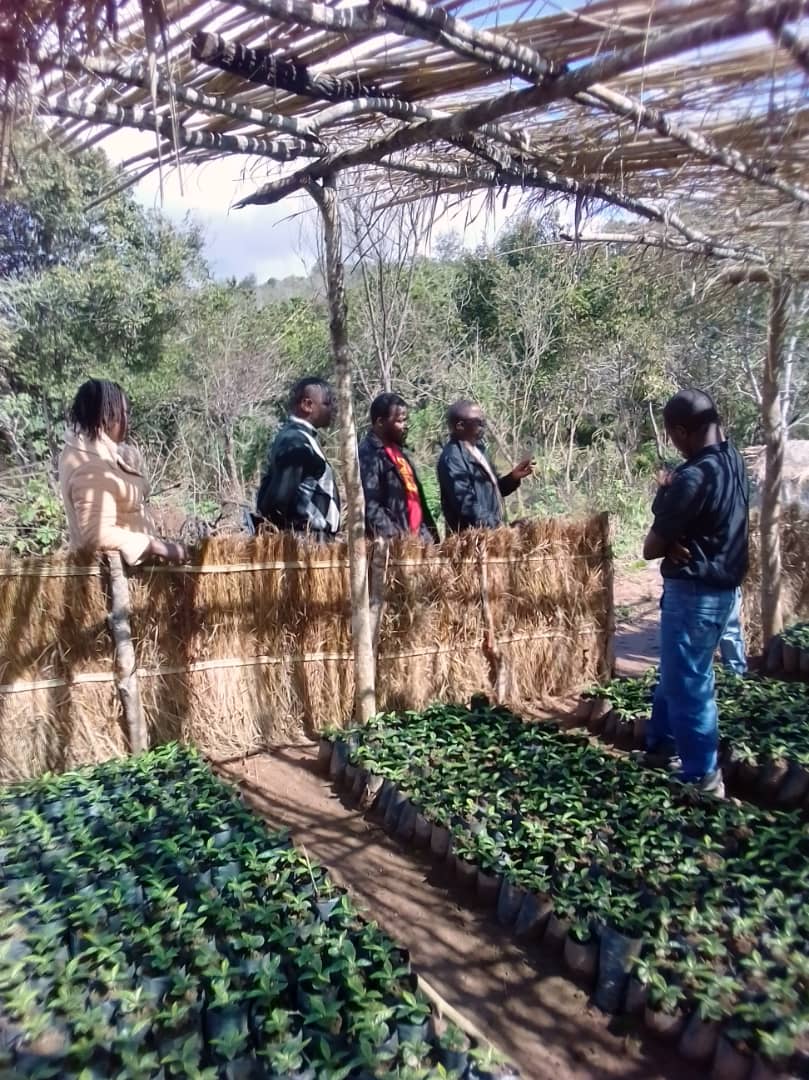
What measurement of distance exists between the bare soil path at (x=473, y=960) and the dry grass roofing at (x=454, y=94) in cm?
271

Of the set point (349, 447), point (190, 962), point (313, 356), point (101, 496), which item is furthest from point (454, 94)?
point (313, 356)

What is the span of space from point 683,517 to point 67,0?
9.58 feet

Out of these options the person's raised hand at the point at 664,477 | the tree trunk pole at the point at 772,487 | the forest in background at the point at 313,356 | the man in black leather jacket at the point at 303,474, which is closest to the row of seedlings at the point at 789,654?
the tree trunk pole at the point at 772,487

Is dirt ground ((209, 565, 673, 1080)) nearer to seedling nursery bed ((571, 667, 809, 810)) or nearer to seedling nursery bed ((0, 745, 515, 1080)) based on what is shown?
seedling nursery bed ((0, 745, 515, 1080))

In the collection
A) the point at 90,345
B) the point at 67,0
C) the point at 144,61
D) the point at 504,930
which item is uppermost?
the point at 90,345

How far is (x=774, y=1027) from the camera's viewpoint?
7.25 ft

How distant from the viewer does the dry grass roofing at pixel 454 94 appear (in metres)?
2.03

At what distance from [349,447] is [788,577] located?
14.6 ft

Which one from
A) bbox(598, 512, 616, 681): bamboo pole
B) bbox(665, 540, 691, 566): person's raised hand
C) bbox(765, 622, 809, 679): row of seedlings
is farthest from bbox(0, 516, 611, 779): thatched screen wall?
bbox(665, 540, 691, 566): person's raised hand

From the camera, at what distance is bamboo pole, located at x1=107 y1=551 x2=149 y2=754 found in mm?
3896

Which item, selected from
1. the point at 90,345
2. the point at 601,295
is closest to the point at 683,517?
the point at 90,345

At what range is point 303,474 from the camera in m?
4.55

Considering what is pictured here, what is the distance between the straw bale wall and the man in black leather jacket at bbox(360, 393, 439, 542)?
3214 millimetres

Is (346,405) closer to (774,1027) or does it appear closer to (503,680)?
(503,680)
